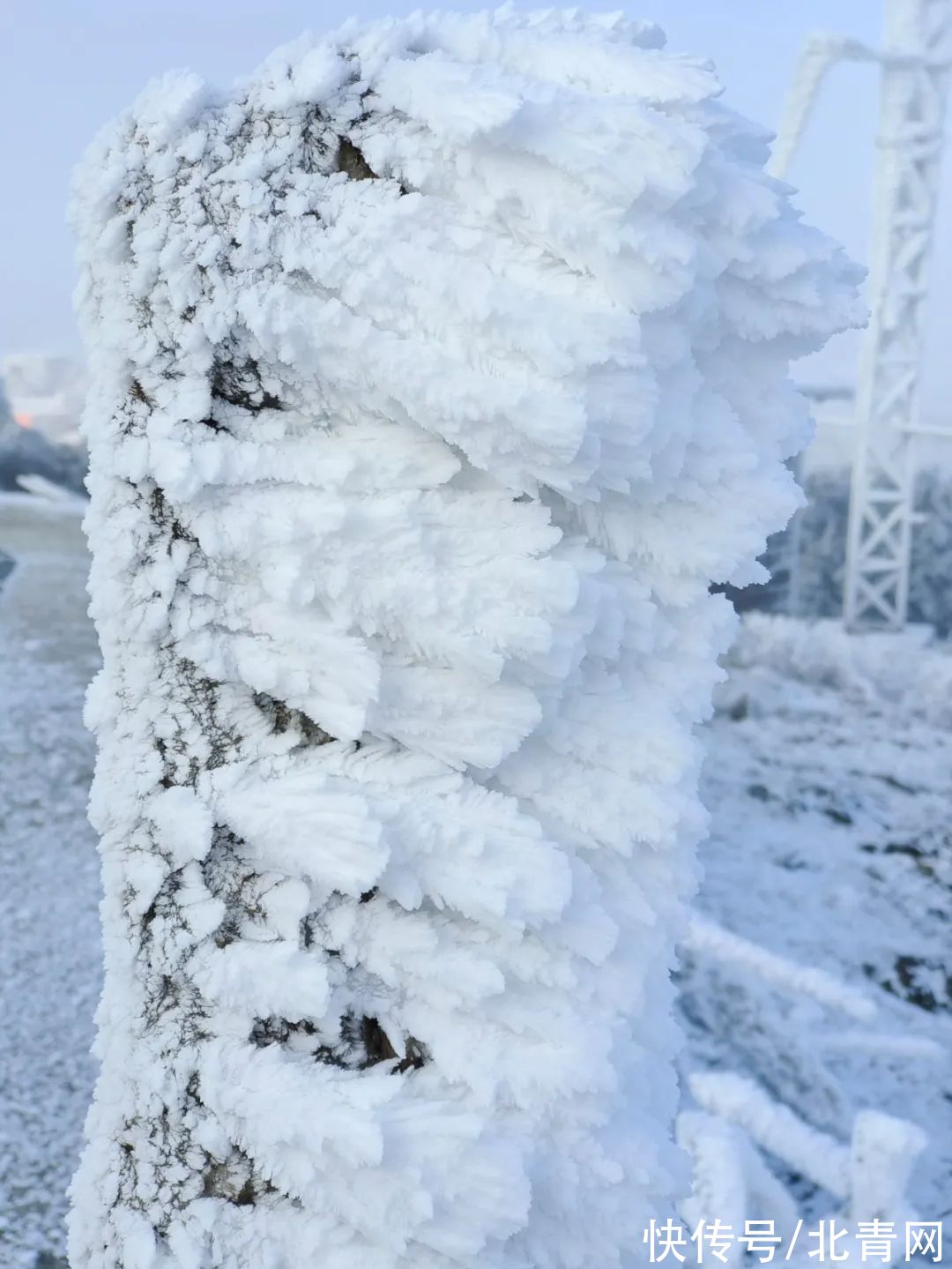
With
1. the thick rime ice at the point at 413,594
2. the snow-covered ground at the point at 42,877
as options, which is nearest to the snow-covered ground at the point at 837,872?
the snow-covered ground at the point at 42,877

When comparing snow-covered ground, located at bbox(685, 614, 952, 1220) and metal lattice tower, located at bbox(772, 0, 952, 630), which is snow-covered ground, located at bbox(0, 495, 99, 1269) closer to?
snow-covered ground, located at bbox(685, 614, 952, 1220)

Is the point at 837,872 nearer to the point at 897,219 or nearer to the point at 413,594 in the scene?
the point at 413,594

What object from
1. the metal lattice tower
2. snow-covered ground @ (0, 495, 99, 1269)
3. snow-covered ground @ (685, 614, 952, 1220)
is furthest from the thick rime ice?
the metal lattice tower

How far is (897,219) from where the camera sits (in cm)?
377

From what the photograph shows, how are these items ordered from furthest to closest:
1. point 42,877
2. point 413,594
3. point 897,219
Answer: point 897,219 → point 42,877 → point 413,594

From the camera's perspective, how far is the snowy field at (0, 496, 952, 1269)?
1.03 meters

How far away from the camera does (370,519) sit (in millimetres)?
441

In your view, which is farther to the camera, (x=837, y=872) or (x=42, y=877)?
(x=837, y=872)

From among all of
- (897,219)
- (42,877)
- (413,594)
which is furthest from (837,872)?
(897,219)

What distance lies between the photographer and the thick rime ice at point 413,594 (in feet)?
1.42

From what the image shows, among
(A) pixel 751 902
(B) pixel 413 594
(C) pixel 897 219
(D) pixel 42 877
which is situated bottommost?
(A) pixel 751 902

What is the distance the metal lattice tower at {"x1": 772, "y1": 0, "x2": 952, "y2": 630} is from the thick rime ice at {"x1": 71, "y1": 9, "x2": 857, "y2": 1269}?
3611mm

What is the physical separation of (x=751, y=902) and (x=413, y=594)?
1811 millimetres

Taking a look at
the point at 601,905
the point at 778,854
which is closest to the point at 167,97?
the point at 601,905
